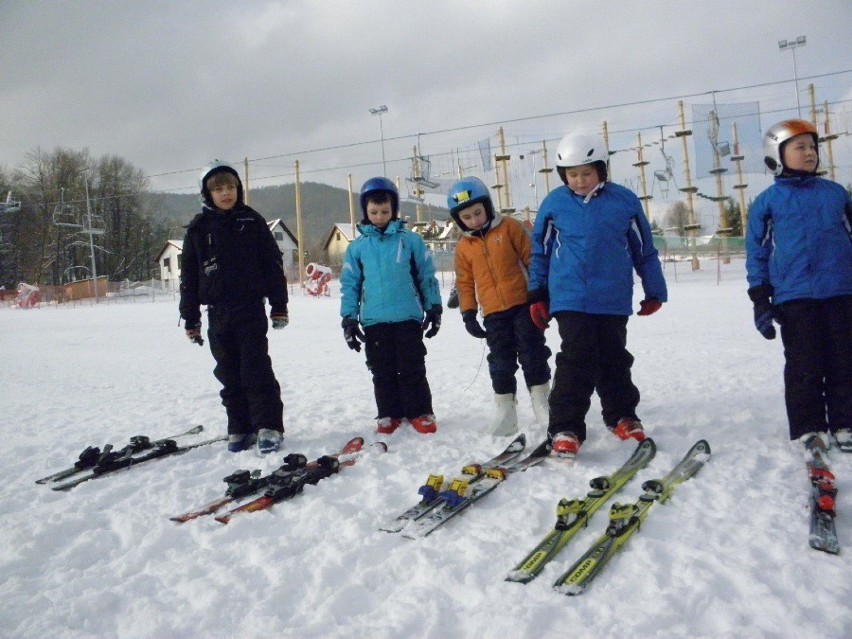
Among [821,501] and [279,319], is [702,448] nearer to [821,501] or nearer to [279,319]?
[821,501]

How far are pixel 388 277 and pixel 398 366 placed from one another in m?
0.66

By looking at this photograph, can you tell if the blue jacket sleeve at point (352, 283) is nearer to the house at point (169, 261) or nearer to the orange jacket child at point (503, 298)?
the orange jacket child at point (503, 298)

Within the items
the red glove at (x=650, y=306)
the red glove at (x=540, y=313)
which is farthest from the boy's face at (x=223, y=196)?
the red glove at (x=650, y=306)

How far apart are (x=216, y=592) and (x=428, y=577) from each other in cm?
76

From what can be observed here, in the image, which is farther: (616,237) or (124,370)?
(124,370)

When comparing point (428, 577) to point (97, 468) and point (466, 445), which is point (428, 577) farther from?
point (97, 468)

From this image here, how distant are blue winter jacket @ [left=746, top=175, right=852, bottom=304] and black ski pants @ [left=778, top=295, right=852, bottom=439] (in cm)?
10

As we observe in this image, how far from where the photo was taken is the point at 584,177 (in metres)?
3.68

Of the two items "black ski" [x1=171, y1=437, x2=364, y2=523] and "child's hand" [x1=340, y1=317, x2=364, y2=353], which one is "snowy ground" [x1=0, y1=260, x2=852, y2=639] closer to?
"black ski" [x1=171, y1=437, x2=364, y2=523]

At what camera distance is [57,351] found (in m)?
12.5

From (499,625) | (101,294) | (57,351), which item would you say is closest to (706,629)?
(499,625)

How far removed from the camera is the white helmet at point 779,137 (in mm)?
3484

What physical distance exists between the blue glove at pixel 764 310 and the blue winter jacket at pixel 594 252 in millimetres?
514

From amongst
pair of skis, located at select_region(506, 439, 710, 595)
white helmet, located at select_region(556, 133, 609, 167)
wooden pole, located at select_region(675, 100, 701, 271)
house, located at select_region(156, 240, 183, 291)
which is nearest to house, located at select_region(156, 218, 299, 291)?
house, located at select_region(156, 240, 183, 291)
